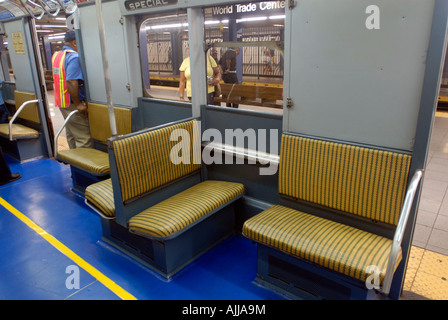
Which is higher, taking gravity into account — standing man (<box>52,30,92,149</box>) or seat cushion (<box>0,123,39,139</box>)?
standing man (<box>52,30,92,149</box>)

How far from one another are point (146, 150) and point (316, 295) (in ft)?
5.71

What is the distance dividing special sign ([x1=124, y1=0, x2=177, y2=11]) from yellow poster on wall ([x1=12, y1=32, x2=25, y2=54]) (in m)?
2.75

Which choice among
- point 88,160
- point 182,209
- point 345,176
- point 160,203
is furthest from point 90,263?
point 345,176

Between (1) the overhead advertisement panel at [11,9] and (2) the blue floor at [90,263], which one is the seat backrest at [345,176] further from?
(1) the overhead advertisement panel at [11,9]

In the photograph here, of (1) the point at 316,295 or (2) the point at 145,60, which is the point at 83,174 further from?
(1) the point at 316,295

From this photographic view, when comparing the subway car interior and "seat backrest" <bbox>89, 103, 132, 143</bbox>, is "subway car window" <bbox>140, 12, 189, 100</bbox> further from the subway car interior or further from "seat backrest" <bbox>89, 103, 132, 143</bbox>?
"seat backrest" <bbox>89, 103, 132, 143</bbox>

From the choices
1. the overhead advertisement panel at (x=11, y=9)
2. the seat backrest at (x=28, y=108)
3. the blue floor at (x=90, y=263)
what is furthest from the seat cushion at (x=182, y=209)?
the overhead advertisement panel at (x=11, y=9)

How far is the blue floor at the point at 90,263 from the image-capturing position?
257 cm

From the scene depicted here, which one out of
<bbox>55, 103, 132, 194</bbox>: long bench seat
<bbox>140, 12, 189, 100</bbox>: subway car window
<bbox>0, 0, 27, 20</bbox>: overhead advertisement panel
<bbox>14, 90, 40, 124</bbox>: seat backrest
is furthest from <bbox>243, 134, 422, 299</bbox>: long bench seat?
<bbox>0, 0, 27, 20</bbox>: overhead advertisement panel

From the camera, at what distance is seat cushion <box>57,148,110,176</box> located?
3768mm

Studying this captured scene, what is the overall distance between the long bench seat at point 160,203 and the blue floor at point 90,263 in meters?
0.13

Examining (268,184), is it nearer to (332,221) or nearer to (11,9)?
(332,221)

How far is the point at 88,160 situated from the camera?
399cm

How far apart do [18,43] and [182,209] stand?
4.63m
